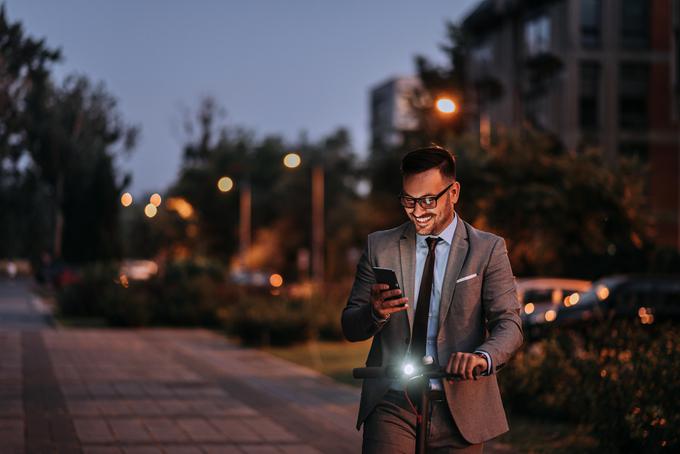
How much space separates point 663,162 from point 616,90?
3.47m

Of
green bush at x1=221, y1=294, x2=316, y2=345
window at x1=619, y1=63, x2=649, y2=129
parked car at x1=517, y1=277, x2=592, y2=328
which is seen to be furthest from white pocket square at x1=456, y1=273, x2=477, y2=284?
window at x1=619, y1=63, x2=649, y2=129

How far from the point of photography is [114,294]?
30281mm

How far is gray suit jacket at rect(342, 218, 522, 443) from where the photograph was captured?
448 centimetres

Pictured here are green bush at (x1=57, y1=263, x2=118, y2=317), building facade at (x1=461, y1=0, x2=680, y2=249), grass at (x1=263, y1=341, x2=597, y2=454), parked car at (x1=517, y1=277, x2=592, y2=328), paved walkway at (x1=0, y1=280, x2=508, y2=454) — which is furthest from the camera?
building facade at (x1=461, y1=0, x2=680, y2=249)

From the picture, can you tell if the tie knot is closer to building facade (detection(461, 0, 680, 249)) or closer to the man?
the man

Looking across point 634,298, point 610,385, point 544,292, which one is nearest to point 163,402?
point 610,385

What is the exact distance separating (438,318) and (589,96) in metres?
43.5

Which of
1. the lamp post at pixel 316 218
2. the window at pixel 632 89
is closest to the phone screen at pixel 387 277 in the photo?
the lamp post at pixel 316 218

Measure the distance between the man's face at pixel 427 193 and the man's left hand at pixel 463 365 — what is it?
1.89 ft

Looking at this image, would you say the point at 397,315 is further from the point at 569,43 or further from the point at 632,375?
the point at 569,43

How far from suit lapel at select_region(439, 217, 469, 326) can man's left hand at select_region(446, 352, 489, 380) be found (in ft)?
0.97

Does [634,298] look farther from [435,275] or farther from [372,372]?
[372,372]

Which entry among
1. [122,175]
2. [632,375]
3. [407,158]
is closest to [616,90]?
[122,175]

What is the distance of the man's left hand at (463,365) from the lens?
4199 mm
